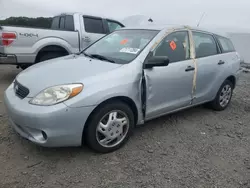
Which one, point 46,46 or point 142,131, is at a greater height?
point 46,46

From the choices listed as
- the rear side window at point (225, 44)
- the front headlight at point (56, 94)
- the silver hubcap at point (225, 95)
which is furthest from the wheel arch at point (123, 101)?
the rear side window at point (225, 44)

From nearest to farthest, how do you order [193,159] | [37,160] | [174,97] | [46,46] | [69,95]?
[69,95], [37,160], [193,159], [174,97], [46,46]

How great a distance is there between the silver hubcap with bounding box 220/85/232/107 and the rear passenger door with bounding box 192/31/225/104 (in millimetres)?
339

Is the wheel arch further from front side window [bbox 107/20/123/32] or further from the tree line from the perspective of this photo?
the tree line

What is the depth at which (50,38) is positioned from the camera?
627 cm

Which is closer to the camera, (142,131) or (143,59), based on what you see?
(143,59)

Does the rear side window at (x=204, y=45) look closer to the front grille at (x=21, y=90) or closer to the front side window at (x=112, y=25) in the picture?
the front grille at (x=21, y=90)

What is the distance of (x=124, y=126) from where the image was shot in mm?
3258

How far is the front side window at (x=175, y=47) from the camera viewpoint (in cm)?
362

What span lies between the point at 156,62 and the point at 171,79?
474mm

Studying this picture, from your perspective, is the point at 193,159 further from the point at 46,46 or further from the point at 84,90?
the point at 46,46

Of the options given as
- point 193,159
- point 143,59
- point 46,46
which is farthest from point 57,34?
point 193,159

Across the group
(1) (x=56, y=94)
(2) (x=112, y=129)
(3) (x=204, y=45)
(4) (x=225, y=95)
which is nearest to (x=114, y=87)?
(2) (x=112, y=129)

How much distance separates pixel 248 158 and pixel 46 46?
199 inches
